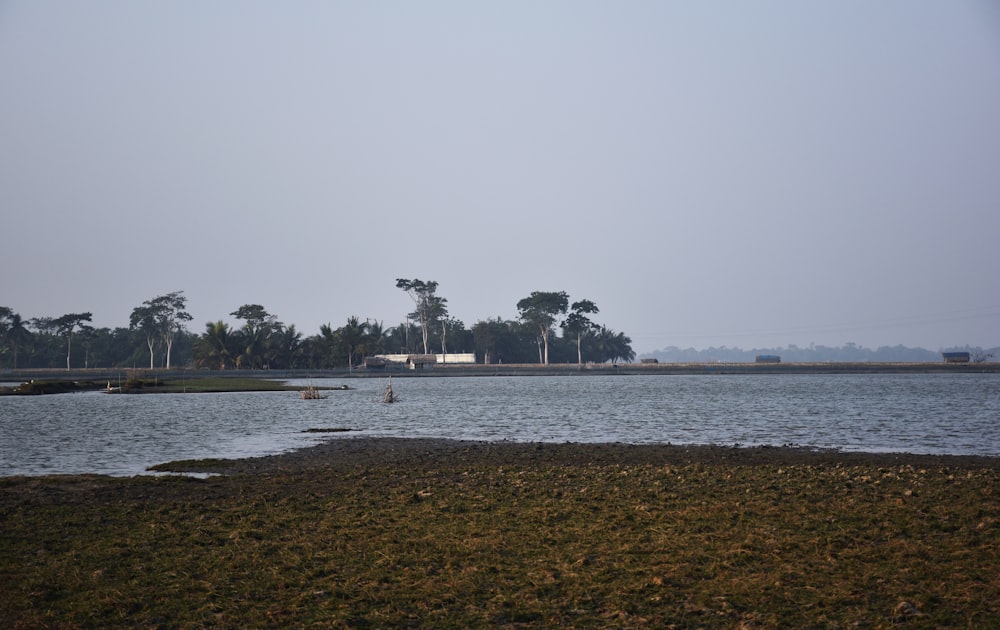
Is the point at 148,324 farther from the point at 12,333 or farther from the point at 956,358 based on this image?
the point at 956,358

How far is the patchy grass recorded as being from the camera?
9336 mm

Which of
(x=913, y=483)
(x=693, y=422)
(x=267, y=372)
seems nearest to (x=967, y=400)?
(x=693, y=422)

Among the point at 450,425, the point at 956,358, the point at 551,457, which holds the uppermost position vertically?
the point at 956,358

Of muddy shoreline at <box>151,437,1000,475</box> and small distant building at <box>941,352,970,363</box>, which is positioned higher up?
small distant building at <box>941,352,970,363</box>

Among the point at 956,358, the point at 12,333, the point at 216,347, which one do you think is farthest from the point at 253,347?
the point at 956,358

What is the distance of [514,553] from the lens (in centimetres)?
1206

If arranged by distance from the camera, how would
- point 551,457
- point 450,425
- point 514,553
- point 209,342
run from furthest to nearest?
point 209,342
point 450,425
point 551,457
point 514,553

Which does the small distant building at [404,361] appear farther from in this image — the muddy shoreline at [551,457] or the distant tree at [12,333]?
the muddy shoreline at [551,457]

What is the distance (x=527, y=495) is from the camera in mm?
17141

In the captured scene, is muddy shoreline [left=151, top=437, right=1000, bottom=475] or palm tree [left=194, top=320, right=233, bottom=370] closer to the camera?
muddy shoreline [left=151, top=437, right=1000, bottom=475]

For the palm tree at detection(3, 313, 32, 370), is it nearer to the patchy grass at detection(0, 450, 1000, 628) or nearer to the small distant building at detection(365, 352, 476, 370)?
the small distant building at detection(365, 352, 476, 370)

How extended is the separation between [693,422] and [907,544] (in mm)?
33704

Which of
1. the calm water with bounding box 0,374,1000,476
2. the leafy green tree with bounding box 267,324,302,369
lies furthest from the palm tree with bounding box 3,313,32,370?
the calm water with bounding box 0,374,1000,476

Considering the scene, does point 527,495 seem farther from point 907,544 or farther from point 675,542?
point 907,544
